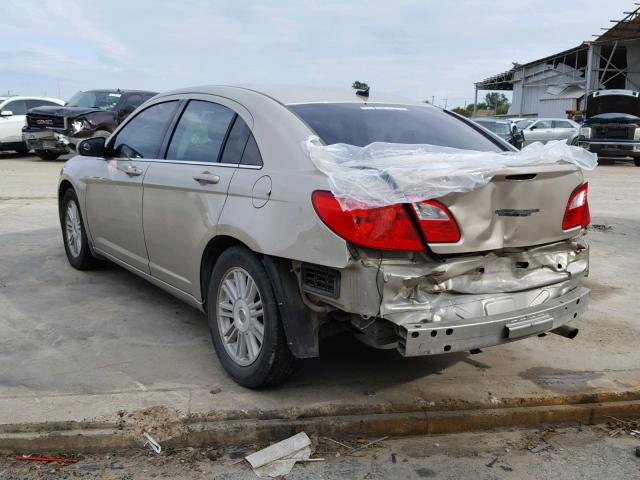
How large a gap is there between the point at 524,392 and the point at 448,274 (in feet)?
3.41

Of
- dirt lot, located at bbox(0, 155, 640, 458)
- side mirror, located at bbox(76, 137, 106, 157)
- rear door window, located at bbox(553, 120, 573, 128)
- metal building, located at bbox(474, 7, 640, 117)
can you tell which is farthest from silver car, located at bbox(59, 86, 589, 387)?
metal building, located at bbox(474, 7, 640, 117)

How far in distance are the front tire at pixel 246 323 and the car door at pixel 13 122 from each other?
16312 millimetres

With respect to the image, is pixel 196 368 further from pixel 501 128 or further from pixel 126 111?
pixel 501 128

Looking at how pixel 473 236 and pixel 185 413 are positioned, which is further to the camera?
pixel 185 413

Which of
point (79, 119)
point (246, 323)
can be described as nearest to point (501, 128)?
point (79, 119)

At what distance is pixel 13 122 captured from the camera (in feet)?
59.1

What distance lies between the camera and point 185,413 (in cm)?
324

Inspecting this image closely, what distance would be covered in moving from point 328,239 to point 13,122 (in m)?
17.7

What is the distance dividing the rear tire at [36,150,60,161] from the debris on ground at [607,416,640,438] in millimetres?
16972

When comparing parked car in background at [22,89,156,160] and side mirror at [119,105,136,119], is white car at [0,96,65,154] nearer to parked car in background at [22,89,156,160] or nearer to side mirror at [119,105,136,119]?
parked car in background at [22,89,156,160]

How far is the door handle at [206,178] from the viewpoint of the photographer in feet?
12.0

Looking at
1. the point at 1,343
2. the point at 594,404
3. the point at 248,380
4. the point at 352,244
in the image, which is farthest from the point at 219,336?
the point at 594,404

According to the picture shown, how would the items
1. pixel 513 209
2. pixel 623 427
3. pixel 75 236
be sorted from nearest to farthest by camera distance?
pixel 513 209 → pixel 623 427 → pixel 75 236

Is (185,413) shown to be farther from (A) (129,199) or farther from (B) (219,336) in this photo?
(A) (129,199)
